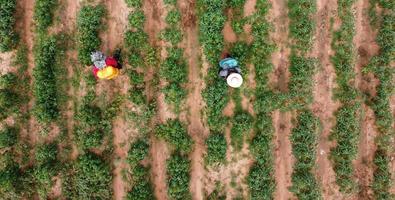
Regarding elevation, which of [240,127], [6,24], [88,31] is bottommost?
[240,127]

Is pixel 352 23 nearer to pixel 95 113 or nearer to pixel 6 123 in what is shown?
pixel 95 113

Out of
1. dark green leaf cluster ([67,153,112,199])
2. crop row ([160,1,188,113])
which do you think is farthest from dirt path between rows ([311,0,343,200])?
dark green leaf cluster ([67,153,112,199])

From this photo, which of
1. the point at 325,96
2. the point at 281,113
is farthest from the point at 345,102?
the point at 281,113

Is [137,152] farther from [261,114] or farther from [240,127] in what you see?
[261,114]

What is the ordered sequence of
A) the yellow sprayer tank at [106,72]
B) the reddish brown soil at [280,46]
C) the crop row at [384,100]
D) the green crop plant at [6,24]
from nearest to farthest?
the yellow sprayer tank at [106,72], the green crop plant at [6,24], the reddish brown soil at [280,46], the crop row at [384,100]

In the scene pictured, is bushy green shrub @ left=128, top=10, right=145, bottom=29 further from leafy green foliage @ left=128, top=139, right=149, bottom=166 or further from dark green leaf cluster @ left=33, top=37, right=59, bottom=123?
leafy green foliage @ left=128, top=139, right=149, bottom=166

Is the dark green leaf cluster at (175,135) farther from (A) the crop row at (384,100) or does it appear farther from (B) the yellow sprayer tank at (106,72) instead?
(A) the crop row at (384,100)

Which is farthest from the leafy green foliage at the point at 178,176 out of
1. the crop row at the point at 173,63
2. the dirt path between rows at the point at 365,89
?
the dirt path between rows at the point at 365,89
